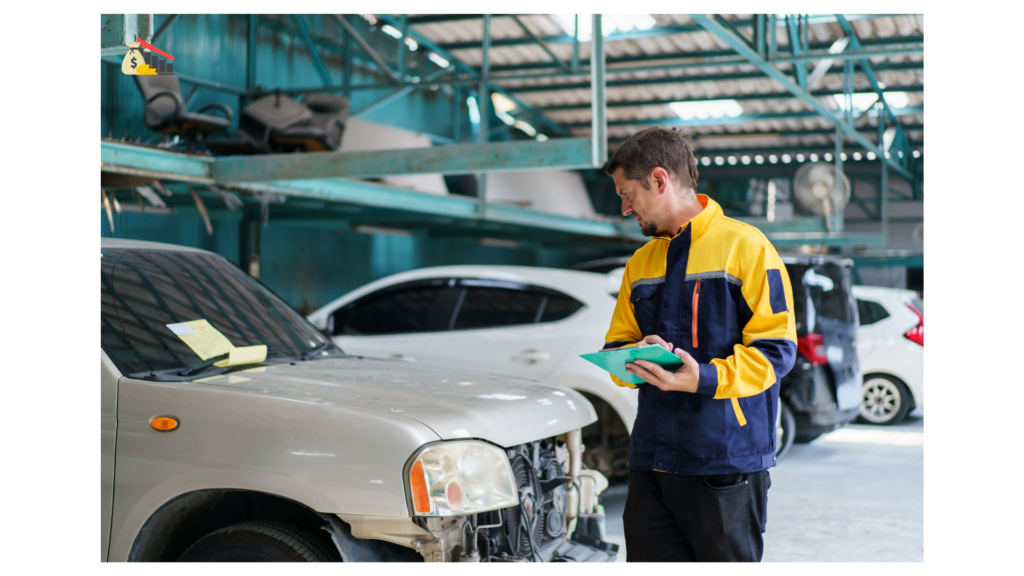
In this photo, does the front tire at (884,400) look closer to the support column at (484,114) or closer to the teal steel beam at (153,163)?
the support column at (484,114)

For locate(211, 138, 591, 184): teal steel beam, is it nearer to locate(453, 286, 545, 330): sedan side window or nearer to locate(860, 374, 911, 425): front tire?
locate(453, 286, 545, 330): sedan side window

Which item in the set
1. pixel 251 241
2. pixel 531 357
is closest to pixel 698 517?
pixel 531 357

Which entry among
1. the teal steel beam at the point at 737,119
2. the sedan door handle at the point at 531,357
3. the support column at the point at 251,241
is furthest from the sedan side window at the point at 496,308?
the teal steel beam at the point at 737,119

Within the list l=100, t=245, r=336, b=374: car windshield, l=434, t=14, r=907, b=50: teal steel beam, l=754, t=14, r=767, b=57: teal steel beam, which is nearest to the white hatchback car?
l=754, t=14, r=767, b=57: teal steel beam

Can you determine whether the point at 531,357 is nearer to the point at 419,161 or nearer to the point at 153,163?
the point at 419,161

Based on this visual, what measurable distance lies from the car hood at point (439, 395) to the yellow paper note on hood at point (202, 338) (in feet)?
0.60

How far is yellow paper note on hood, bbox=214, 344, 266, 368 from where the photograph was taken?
311 cm

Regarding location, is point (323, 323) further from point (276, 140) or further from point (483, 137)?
point (483, 137)

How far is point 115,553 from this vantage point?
8.79 feet

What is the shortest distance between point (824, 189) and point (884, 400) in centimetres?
342

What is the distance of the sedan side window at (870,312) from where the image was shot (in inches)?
355

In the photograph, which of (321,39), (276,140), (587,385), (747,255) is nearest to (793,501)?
(587,385)

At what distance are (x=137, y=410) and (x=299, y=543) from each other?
69cm

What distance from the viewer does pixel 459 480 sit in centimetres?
254
